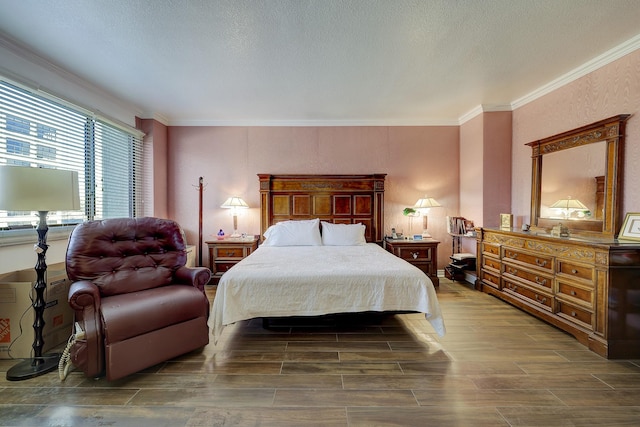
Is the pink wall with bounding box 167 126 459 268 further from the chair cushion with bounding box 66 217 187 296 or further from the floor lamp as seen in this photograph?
the floor lamp

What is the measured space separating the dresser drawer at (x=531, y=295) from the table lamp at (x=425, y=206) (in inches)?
54.5

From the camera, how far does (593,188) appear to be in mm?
2930

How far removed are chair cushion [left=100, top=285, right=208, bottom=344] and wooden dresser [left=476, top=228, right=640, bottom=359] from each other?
328 cm

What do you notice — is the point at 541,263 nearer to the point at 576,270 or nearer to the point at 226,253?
the point at 576,270

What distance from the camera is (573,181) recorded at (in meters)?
3.19

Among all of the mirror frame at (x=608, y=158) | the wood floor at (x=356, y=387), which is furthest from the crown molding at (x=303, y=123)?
the wood floor at (x=356, y=387)

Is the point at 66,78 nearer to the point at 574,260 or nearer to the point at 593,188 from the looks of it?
the point at 574,260

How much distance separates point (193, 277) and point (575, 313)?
3473 millimetres

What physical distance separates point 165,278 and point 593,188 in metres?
4.42

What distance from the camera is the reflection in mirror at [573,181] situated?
290cm

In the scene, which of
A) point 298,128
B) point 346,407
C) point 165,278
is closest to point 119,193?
point 165,278

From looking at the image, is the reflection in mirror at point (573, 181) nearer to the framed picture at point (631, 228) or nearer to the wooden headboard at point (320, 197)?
the framed picture at point (631, 228)

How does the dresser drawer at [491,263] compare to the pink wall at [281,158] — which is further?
the pink wall at [281,158]

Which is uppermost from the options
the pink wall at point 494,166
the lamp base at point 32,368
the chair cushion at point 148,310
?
the pink wall at point 494,166
